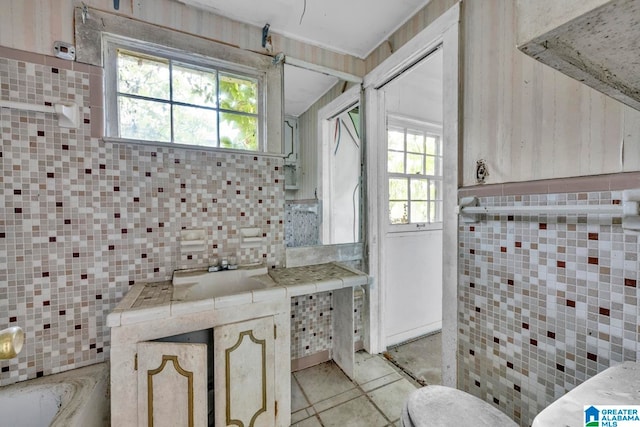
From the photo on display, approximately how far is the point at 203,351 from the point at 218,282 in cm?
45

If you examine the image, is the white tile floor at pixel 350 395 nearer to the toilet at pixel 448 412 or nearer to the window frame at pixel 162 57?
the toilet at pixel 448 412

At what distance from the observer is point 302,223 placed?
191cm

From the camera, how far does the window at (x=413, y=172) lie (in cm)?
223

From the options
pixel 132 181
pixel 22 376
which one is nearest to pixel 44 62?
pixel 132 181

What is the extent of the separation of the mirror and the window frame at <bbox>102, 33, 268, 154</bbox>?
179 millimetres

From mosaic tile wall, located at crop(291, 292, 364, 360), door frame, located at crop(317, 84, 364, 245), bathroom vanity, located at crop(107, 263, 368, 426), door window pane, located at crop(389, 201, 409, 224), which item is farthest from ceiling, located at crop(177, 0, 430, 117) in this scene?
mosaic tile wall, located at crop(291, 292, 364, 360)

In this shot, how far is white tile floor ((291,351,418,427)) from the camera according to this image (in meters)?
1.44

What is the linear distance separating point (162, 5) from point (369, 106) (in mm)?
1425

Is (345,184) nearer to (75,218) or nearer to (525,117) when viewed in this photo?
(525,117)

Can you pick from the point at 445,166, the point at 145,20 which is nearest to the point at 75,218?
the point at 145,20

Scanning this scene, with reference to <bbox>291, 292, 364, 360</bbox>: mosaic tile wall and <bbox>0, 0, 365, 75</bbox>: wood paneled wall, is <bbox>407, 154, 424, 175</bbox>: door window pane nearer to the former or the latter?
<bbox>0, 0, 365, 75</bbox>: wood paneled wall

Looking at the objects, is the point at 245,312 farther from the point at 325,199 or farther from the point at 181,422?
the point at 325,199

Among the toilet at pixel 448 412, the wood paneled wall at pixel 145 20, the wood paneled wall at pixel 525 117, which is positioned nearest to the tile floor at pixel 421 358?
the toilet at pixel 448 412

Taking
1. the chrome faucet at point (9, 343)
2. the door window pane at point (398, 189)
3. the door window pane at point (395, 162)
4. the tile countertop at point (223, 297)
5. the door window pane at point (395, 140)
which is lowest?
the tile countertop at point (223, 297)
